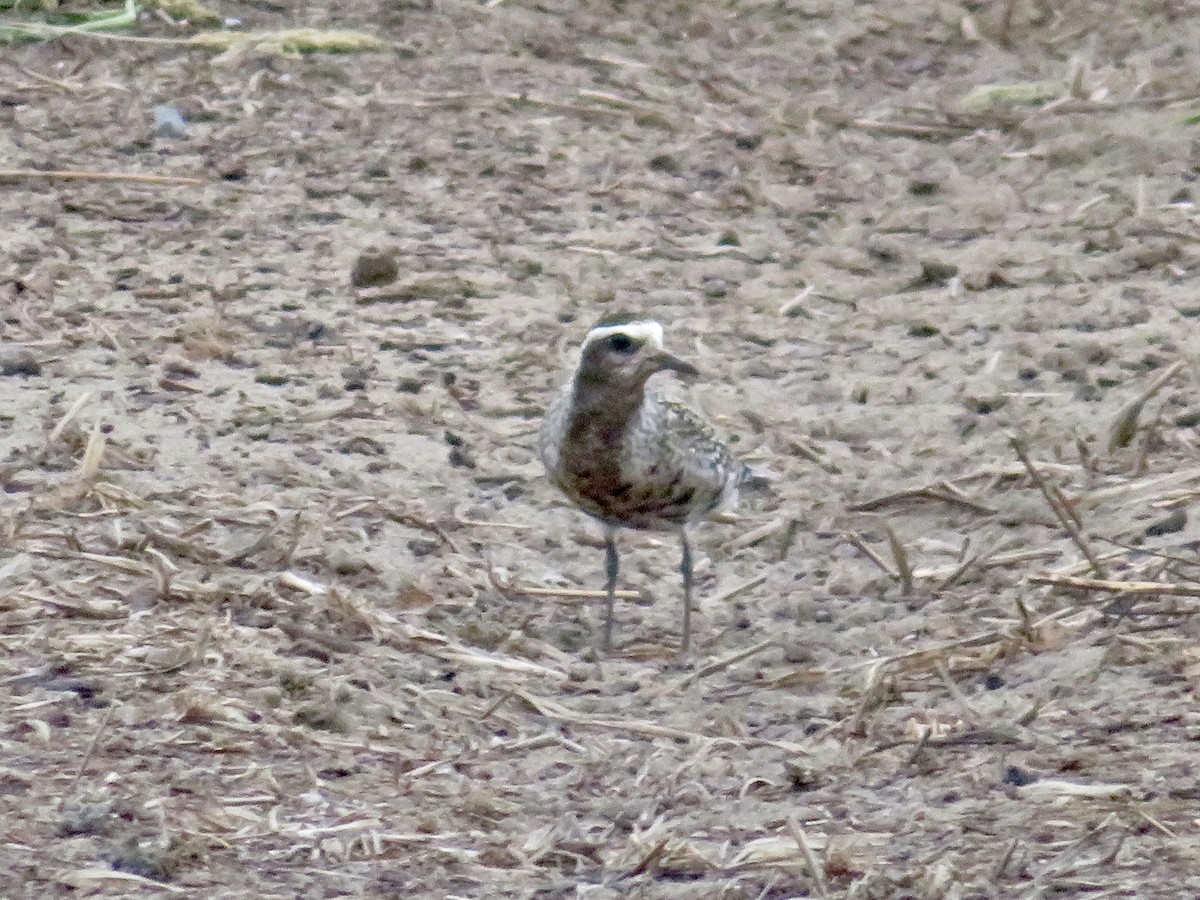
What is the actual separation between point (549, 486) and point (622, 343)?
1.09m

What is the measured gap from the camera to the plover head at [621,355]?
6.11 m

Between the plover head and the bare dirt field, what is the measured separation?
732 mm

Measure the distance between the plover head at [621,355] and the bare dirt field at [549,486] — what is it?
0.73m

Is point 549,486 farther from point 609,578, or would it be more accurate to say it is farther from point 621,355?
point 621,355

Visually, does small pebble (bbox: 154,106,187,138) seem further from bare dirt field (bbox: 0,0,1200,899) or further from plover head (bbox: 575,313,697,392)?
plover head (bbox: 575,313,697,392)

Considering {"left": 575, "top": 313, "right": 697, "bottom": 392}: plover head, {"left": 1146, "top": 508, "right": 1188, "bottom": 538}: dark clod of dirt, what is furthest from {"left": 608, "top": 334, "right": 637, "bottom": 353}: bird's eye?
{"left": 1146, "top": 508, "right": 1188, "bottom": 538}: dark clod of dirt

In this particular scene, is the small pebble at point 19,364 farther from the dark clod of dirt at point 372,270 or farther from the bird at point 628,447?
the bird at point 628,447

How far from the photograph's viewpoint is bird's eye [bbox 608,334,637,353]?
6.11m

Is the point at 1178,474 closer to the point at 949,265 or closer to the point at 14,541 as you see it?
the point at 949,265

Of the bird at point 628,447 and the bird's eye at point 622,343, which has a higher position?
the bird's eye at point 622,343

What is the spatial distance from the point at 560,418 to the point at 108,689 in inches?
64.3

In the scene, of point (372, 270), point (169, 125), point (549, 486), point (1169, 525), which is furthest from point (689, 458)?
point (169, 125)

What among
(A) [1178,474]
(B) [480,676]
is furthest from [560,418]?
(A) [1178,474]

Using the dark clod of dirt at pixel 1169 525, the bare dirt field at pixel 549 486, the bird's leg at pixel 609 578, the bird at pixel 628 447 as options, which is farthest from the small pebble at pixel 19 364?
the dark clod of dirt at pixel 1169 525
